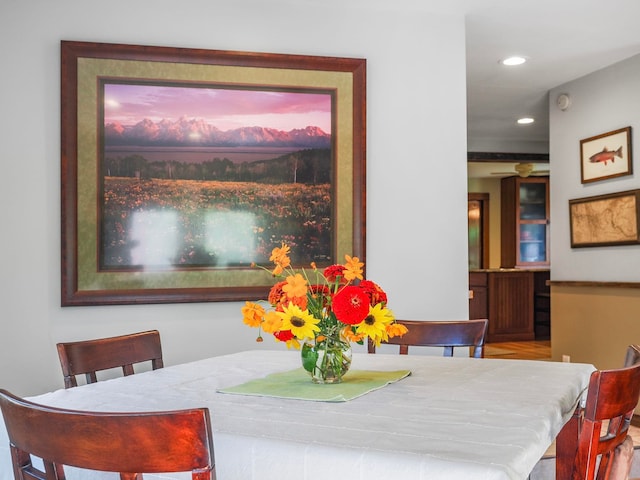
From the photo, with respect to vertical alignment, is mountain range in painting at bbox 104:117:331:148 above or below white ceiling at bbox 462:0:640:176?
below

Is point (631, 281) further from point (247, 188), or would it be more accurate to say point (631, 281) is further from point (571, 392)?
point (571, 392)

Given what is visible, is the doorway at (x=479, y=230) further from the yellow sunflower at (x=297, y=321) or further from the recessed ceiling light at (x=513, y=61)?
the yellow sunflower at (x=297, y=321)

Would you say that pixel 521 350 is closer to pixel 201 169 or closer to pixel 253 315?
pixel 201 169

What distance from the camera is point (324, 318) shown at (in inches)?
67.9

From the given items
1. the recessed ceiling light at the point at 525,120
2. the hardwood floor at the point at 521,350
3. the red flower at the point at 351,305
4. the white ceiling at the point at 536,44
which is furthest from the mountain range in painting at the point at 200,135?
the hardwood floor at the point at 521,350

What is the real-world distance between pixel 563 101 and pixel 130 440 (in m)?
5.22

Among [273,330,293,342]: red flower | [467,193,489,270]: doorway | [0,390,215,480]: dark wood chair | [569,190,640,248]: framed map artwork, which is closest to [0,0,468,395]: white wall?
[569,190,640,248]: framed map artwork

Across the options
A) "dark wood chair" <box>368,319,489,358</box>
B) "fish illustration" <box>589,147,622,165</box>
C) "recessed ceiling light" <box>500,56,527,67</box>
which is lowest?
"dark wood chair" <box>368,319,489,358</box>

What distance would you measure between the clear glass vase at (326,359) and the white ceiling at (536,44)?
2.54 m

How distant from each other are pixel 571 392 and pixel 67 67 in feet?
8.92

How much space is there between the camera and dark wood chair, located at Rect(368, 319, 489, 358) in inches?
95.6

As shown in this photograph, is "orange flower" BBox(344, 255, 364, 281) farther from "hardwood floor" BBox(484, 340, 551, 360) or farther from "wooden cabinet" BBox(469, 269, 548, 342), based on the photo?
"wooden cabinet" BBox(469, 269, 548, 342)

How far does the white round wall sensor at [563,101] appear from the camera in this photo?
17.9 feet

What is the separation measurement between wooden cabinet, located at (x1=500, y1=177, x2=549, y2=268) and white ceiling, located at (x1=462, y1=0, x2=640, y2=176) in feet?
13.7
